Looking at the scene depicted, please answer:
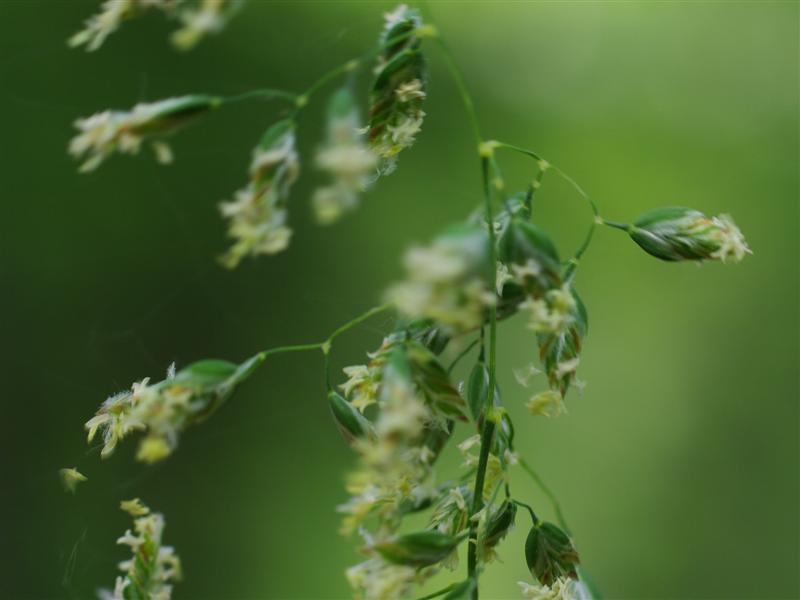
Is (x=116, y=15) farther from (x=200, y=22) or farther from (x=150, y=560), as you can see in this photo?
(x=150, y=560)

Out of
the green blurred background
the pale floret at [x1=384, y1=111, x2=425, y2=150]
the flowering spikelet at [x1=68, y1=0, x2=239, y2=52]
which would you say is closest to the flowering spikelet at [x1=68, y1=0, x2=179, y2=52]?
the flowering spikelet at [x1=68, y1=0, x2=239, y2=52]

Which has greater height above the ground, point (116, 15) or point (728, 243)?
point (116, 15)

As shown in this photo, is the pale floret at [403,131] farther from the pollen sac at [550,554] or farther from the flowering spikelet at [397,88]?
the pollen sac at [550,554]

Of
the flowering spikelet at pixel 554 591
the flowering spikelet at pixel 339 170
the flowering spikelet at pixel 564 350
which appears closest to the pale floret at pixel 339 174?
the flowering spikelet at pixel 339 170

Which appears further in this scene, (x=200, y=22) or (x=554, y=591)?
(x=554, y=591)

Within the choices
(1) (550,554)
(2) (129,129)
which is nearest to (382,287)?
(1) (550,554)

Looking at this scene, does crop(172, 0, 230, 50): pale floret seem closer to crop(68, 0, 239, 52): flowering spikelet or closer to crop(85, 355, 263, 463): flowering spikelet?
crop(68, 0, 239, 52): flowering spikelet
